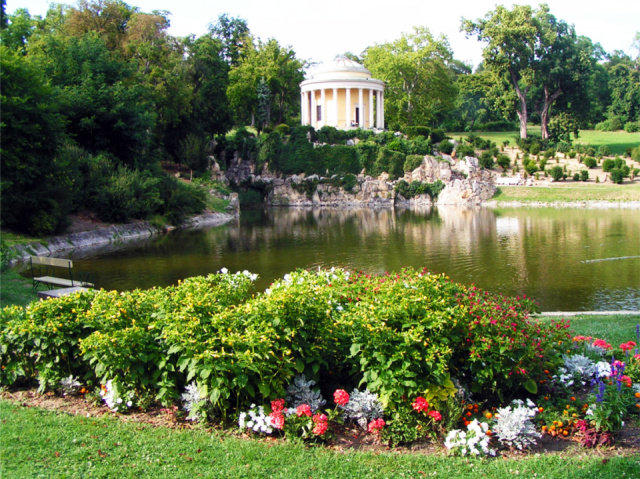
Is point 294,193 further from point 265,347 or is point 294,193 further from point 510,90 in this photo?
point 265,347

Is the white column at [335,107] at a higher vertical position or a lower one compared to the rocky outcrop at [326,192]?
higher

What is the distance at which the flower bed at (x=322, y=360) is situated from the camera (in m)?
5.65

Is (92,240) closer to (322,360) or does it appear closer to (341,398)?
(322,360)

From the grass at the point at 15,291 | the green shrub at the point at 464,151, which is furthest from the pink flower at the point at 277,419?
the green shrub at the point at 464,151

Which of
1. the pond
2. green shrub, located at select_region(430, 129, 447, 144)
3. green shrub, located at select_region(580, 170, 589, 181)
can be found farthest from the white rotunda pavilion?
the pond

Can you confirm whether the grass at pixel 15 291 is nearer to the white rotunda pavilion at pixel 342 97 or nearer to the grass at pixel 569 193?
the grass at pixel 569 193

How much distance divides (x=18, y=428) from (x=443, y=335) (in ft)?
14.6

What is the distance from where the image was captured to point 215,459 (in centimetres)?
517

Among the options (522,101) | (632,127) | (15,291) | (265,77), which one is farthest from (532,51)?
(15,291)

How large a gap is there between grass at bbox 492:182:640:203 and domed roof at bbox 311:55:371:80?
21.9 meters

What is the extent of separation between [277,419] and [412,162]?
54160mm

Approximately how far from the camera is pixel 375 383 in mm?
5699

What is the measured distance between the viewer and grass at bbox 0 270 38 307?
40.0 ft

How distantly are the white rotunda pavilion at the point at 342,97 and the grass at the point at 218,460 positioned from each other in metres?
61.4
